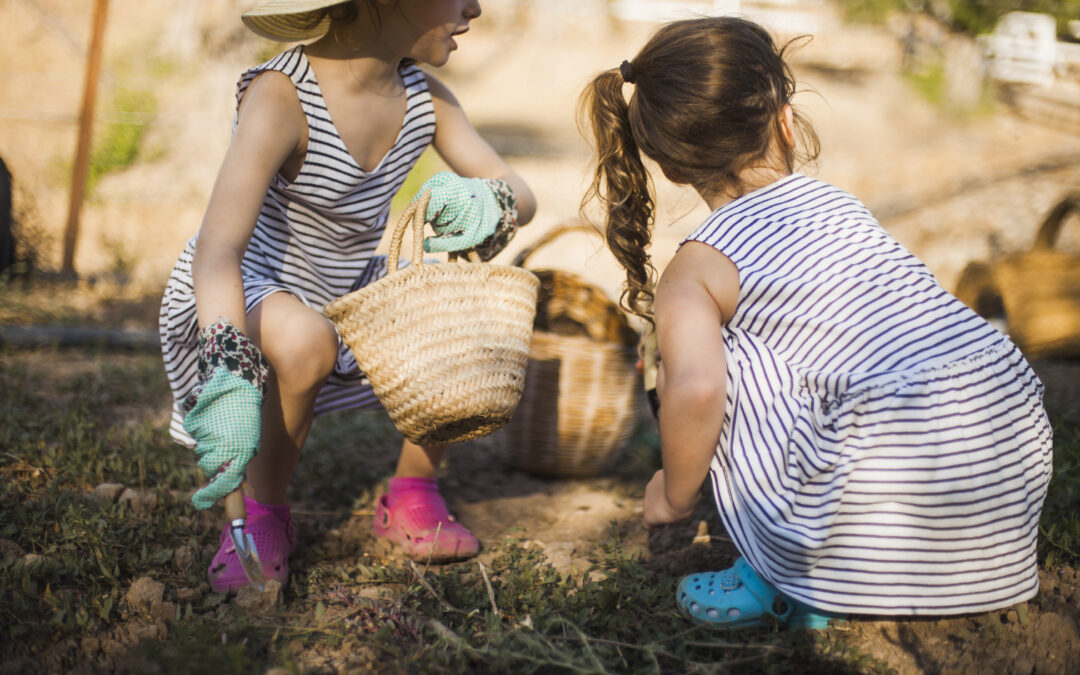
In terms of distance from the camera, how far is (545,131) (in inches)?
357

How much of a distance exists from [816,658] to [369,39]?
5.10ft

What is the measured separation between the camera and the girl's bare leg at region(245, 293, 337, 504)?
70.7 inches

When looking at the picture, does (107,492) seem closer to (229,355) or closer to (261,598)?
(261,598)

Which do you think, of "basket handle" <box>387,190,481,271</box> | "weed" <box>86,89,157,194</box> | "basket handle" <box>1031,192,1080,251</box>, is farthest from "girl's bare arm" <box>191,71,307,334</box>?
"weed" <box>86,89,157,194</box>

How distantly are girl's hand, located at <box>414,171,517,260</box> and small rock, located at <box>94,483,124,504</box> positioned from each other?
0.99m

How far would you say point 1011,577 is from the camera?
154 centimetres

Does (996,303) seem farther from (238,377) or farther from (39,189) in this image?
(39,189)

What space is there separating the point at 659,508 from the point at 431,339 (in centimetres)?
54

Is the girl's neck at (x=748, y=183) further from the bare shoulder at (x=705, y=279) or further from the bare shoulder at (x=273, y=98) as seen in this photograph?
the bare shoulder at (x=273, y=98)

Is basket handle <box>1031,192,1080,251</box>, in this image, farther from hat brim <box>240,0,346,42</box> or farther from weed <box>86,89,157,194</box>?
weed <box>86,89,157,194</box>

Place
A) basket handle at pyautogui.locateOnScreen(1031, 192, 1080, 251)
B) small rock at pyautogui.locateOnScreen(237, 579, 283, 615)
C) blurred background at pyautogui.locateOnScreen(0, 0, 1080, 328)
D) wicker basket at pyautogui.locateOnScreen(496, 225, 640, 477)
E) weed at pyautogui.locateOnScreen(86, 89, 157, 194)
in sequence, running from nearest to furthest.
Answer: small rock at pyautogui.locateOnScreen(237, 579, 283, 615) → wicker basket at pyautogui.locateOnScreen(496, 225, 640, 477) → basket handle at pyautogui.locateOnScreen(1031, 192, 1080, 251) → blurred background at pyautogui.locateOnScreen(0, 0, 1080, 328) → weed at pyautogui.locateOnScreen(86, 89, 157, 194)

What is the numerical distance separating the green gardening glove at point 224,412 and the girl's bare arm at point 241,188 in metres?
0.07

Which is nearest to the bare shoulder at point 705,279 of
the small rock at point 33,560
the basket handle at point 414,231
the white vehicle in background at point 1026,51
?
the basket handle at point 414,231

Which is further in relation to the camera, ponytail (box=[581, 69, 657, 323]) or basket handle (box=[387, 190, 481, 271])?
ponytail (box=[581, 69, 657, 323])
